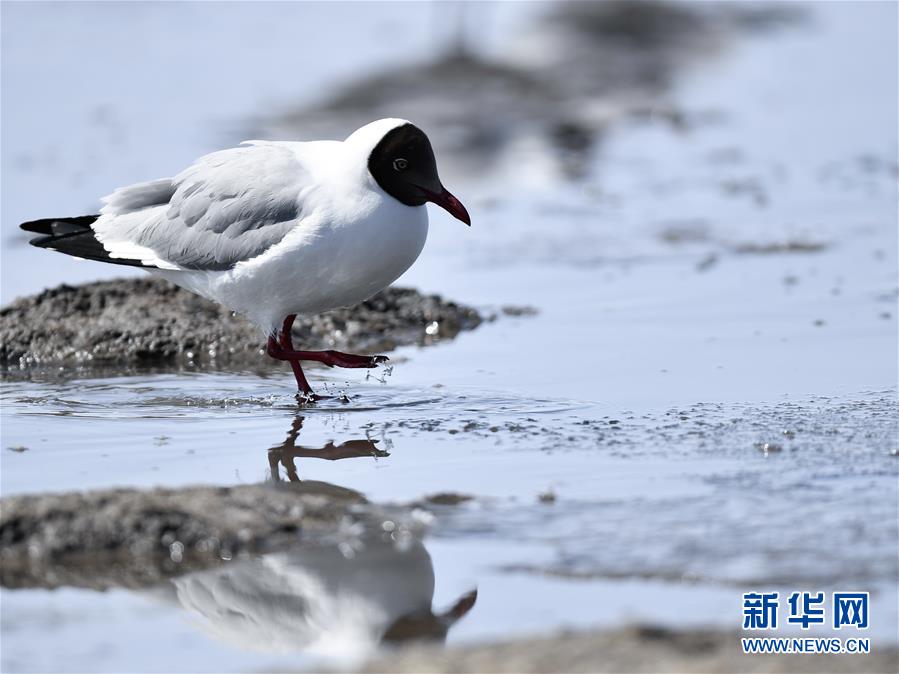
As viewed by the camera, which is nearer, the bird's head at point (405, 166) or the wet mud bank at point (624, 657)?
the wet mud bank at point (624, 657)

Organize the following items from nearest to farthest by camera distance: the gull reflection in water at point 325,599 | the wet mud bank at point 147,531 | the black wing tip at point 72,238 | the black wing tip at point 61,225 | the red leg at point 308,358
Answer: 1. the gull reflection in water at point 325,599
2. the wet mud bank at point 147,531
3. the red leg at point 308,358
4. the black wing tip at point 72,238
5. the black wing tip at point 61,225

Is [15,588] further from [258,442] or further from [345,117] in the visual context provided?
[345,117]

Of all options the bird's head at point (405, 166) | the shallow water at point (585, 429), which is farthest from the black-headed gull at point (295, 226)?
the shallow water at point (585, 429)

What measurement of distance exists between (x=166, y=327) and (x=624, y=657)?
13.5ft

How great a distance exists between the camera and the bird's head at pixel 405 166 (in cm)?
599

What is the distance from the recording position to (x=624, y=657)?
3570 millimetres

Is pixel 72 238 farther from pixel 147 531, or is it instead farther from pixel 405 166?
pixel 147 531

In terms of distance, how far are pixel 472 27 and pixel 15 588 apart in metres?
14.5

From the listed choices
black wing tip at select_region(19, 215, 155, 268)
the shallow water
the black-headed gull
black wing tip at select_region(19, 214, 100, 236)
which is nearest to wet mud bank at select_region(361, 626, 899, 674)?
the shallow water

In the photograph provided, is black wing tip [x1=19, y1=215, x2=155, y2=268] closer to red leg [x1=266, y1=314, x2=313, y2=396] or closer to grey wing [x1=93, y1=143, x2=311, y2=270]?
grey wing [x1=93, y1=143, x2=311, y2=270]

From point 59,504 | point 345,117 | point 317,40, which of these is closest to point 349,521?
point 59,504

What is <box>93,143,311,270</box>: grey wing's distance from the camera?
240 inches

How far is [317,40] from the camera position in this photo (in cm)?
1780

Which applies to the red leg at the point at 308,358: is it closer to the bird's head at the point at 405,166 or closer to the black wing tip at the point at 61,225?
the bird's head at the point at 405,166
